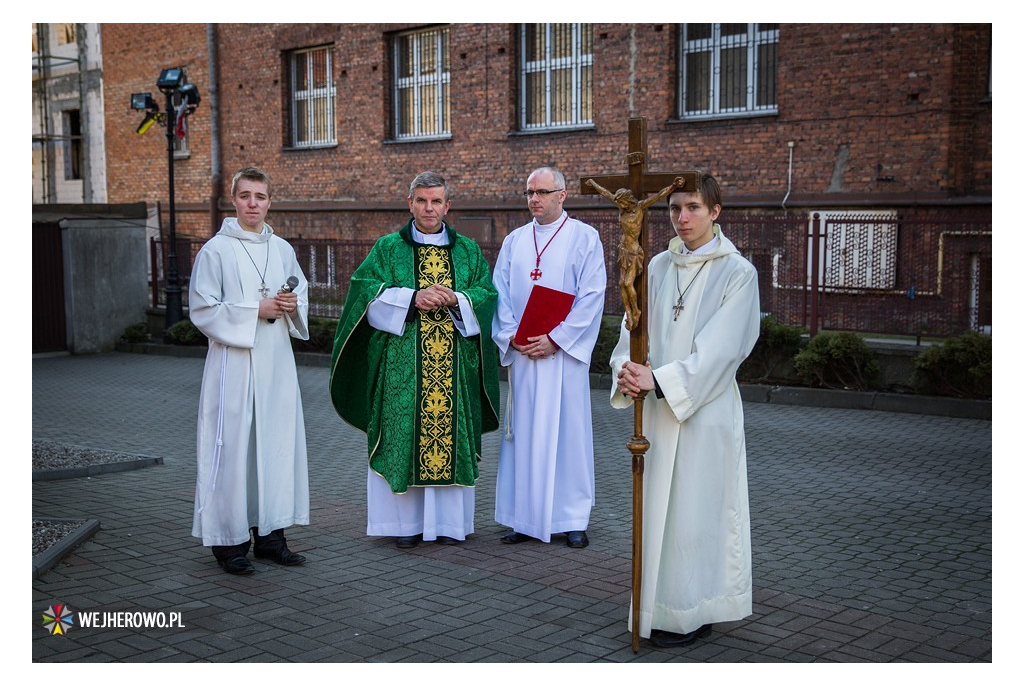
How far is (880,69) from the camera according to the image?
15242 millimetres

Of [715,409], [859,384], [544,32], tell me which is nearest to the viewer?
[715,409]

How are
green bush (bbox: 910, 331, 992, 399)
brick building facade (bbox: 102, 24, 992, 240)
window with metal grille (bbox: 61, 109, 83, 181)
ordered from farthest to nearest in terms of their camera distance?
window with metal grille (bbox: 61, 109, 83, 181) < brick building facade (bbox: 102, 24, 992, 240) < green bush (bbox: 910, 331, 992, 399)

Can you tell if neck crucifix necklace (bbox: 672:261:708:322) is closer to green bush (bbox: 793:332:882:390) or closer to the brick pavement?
the brick pavement

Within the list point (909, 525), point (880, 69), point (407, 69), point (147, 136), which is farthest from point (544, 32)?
point (909, 525)

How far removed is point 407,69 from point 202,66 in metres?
5.55

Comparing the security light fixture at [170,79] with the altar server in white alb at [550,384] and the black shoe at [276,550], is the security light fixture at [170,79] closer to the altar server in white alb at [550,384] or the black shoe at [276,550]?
the altar server in white alb at [550,384]

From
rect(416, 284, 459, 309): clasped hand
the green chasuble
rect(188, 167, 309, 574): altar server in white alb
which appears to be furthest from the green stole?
rect(188, 167, 309, 574): altar server in white alb

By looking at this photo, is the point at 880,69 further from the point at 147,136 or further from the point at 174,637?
the point at 147,136

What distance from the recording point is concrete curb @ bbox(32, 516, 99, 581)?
5.89m

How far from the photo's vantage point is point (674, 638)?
4824 mm

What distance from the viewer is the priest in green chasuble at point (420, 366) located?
6.58 metres

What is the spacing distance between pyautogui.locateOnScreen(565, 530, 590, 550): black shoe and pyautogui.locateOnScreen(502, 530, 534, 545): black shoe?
0.26 meters

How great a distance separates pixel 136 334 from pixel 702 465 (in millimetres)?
15649

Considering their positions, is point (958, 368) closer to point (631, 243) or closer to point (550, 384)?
point (550, 384)
